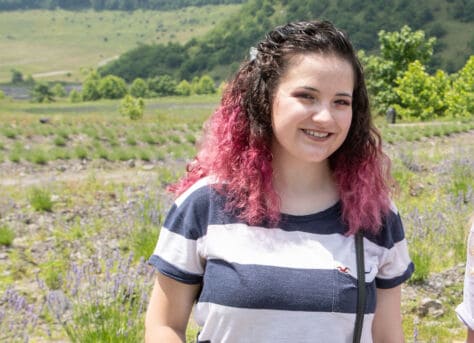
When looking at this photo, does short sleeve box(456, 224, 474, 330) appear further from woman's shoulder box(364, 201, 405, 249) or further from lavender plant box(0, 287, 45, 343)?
lavender plant box(0, 287, 45, 343)

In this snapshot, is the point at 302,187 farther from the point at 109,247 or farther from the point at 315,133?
the point at 109,247

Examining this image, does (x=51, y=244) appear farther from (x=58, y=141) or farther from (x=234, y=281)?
(x=58, y=141)

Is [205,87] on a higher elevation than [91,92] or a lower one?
higher

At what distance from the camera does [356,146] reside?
6.74ft

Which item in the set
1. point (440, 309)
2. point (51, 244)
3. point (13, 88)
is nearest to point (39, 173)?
point (51, 244)

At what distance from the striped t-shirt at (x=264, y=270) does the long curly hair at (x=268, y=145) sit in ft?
0.19

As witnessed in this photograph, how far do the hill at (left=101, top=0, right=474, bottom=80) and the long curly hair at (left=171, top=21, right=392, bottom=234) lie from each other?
124945mm

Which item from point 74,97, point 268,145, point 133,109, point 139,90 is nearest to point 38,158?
point 268,145

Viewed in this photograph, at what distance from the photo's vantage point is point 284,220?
1850mm

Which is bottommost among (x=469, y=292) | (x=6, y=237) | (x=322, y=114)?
(x=6, y=237)

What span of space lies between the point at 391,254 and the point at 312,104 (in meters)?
0.55

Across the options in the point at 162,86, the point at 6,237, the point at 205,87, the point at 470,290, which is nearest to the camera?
the point at 470,290

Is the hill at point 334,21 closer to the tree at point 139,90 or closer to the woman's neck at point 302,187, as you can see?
the tree at point 139,90

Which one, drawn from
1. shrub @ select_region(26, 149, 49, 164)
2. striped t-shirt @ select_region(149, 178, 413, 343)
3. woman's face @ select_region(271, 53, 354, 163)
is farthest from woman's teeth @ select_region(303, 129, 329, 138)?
shrub @ select_region(26, 149, 49, 164)
